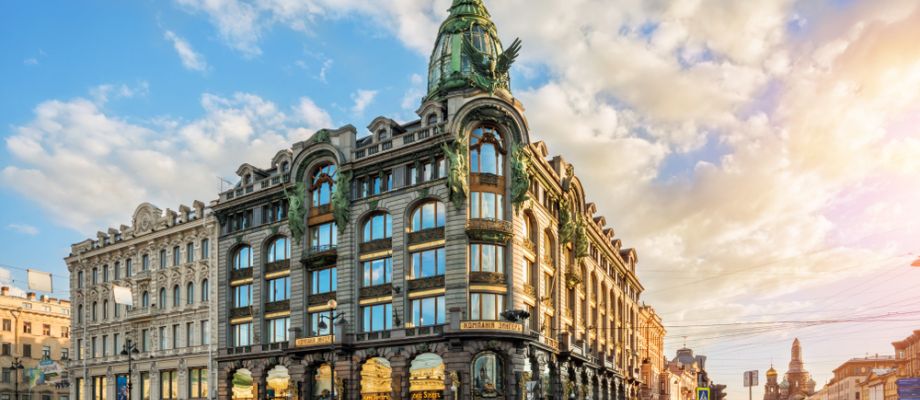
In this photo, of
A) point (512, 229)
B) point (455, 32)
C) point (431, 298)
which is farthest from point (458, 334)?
point (455, 32)

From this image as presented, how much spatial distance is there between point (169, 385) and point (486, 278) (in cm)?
3788

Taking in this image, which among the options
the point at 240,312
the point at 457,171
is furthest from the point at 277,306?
the point at 457,171

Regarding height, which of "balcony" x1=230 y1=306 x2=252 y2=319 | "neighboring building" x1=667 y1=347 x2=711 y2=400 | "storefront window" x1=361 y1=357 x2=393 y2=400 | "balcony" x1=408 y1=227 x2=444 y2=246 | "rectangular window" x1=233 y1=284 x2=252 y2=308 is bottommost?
"neighboring building" x1=667 y1=347 x2=711 y2=400

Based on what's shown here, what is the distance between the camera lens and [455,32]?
245 feet

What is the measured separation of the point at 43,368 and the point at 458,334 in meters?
52.7

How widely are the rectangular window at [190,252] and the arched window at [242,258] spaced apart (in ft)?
18.2

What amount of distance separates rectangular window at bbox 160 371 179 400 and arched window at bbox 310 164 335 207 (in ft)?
79.3

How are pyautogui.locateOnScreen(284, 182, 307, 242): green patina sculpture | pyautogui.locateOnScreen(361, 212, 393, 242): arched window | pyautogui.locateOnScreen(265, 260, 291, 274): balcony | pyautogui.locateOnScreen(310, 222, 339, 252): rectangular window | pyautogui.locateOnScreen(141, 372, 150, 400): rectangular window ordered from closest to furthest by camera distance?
pyautogui.locateOnScreen(361, 212, 393, 242): arched window, pyautogui.locateOnScreen(310, 222, 339, 252): rectangular window, pyautogui.locateOnScreen(284, 182, 307, 242): green patina sculpture, pyautogui.locateOnScreen(265, 260, 291, 274): balcony, pyautogui.locateOnScreen(141, 372, 150, 400): rectangular window

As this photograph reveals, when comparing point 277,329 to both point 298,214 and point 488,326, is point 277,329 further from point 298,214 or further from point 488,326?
point 488,326

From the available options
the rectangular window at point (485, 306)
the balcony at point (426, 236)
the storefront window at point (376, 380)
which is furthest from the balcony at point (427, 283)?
the storefront window at point (376, 380)

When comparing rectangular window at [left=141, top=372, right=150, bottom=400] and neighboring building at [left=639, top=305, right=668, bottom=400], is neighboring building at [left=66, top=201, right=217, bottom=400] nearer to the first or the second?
rectangular window at [left=141, top=372, right=150, bottom=400]

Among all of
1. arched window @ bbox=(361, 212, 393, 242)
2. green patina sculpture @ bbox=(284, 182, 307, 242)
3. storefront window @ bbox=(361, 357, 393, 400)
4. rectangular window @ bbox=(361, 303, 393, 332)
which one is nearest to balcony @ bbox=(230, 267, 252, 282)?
green patina sculpture @ bbox=(284, 182, 307, 242)

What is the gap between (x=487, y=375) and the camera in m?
57.3

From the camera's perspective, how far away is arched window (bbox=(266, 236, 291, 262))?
71.1 metres
